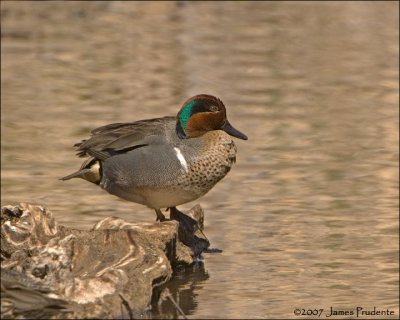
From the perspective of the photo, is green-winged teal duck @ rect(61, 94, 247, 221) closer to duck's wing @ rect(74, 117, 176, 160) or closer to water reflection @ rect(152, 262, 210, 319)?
duck's wing @ rect(74, 117, 176, 160)

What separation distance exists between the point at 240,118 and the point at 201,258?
14.0 ft

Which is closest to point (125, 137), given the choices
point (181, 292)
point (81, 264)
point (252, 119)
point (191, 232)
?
point (191, 232)

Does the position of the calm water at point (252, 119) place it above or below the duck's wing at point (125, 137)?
below

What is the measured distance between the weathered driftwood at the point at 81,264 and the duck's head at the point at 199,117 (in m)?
0.54

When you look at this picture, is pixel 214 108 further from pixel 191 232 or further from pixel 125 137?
pixel 191 232

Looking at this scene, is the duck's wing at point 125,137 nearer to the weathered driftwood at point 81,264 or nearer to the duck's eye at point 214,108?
the duck's eye at point 214,108

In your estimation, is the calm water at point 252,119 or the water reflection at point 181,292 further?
the calm water at point 252,119

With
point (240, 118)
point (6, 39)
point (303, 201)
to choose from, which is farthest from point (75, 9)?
point (303, 201)

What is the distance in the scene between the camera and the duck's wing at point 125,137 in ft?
22.6

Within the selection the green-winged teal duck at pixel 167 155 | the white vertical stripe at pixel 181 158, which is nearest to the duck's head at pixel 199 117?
the green-winged teal duck at pixel 167 155

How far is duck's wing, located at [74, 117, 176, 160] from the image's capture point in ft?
22.6

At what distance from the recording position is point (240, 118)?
1141 centimetres

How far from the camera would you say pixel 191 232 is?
7.18 meters

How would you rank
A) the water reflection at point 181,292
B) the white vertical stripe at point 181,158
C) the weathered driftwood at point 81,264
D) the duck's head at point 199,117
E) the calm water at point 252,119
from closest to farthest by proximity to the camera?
the weathered driftwood at point 81,264
the water reflection at point 181,292
the white vertical stripe at point 181,158
the duck's head at point 199,117
the calm water at point 252,119
